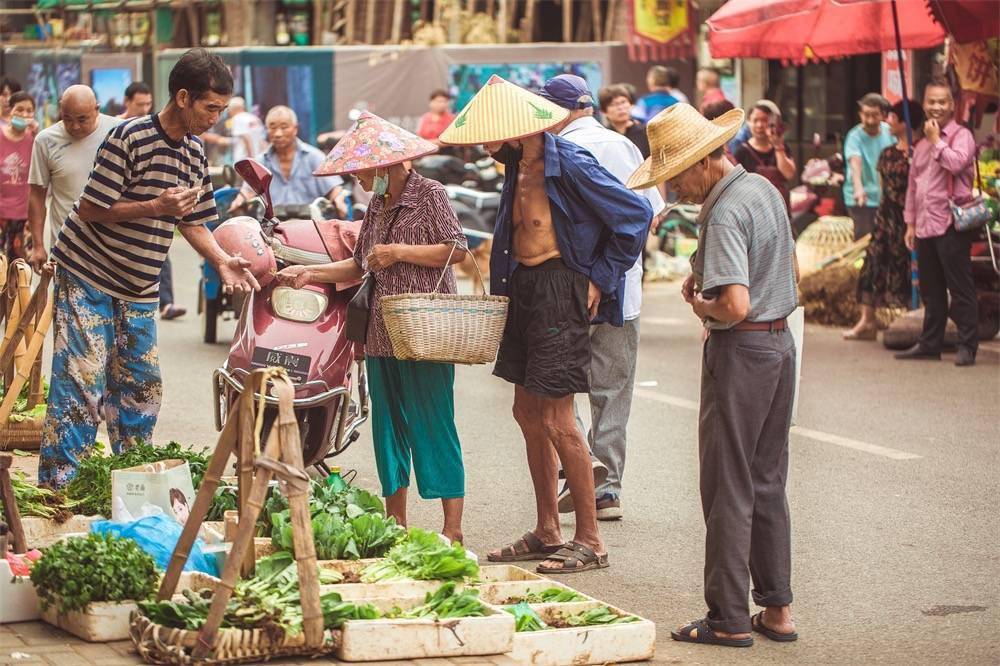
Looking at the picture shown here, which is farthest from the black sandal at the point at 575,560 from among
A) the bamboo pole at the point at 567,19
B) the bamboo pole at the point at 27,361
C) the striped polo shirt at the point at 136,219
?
the bamboo pole at the point at 567,19

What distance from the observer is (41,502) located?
7.03 meters

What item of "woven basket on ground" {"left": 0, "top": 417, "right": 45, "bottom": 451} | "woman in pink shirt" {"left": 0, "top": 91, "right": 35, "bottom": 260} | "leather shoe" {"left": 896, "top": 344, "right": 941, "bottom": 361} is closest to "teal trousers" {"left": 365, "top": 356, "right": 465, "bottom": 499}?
"woven basket on ground" {"left": 0, "top": 417, "right": 45, "bottom": 451}

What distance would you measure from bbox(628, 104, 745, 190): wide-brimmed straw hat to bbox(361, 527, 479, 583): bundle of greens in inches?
63.5

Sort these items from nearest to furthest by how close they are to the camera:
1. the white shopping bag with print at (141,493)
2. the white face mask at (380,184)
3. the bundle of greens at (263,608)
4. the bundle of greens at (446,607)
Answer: the bundle of greens at (263,608), the bundle of greens at (446,607), the white shopping bag with print at (141,493), the white face mask at (380,184)

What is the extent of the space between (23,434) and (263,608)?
4332 millimetres

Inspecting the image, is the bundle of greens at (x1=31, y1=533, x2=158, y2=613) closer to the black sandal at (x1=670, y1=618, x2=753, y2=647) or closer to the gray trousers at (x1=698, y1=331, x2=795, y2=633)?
the black sandal at (x1=670, y1=618, x2=753, y2=647)

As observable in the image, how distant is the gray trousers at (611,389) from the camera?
26.5 ft

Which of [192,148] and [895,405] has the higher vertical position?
[192,148]

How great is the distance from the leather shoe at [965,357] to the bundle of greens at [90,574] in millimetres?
8925

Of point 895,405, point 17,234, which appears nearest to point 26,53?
point 17,234

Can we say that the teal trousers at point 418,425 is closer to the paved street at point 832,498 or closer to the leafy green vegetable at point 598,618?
the paved street at point 832,498

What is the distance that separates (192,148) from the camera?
7.45 meters

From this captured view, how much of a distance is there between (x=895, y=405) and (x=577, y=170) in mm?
5272

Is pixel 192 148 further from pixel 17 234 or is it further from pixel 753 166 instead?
pixel 17 234
